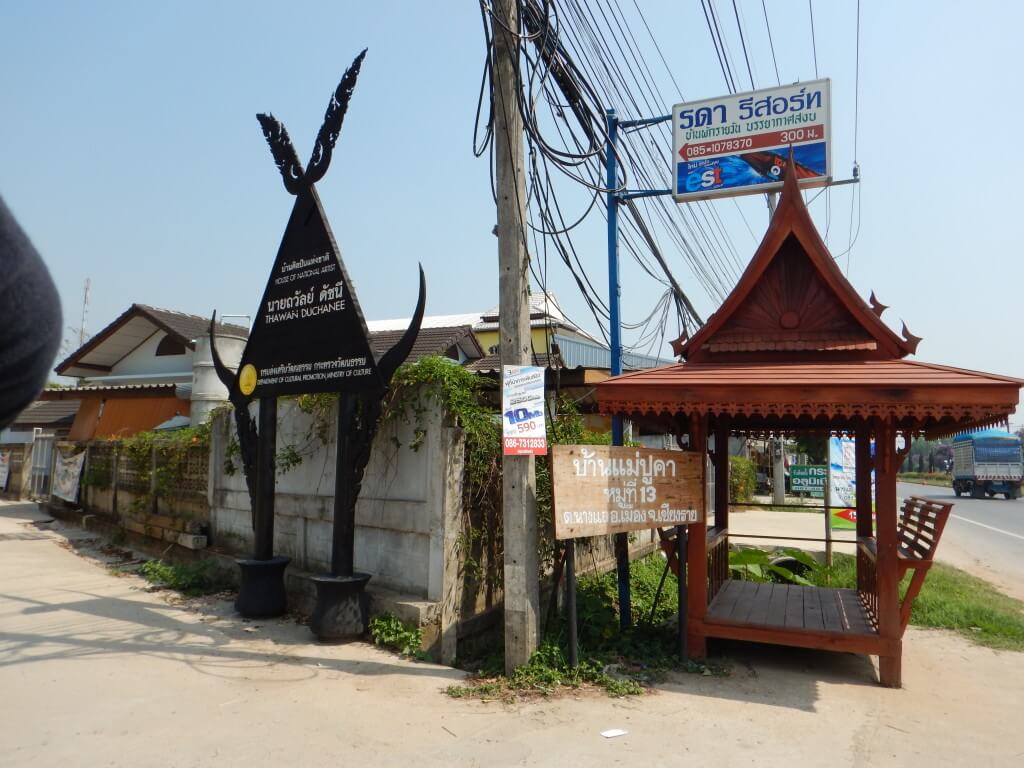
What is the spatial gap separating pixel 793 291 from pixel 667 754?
14.9ft

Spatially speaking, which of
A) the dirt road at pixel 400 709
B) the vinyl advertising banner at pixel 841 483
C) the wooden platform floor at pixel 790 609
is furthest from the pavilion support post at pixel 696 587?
the vinyl advertising banner at pixel 841 483

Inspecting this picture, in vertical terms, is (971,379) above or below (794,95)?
below

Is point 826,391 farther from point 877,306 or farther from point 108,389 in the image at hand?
point 108,389

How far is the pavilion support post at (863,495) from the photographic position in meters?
8.57

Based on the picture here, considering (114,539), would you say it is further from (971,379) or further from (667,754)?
(971,379)

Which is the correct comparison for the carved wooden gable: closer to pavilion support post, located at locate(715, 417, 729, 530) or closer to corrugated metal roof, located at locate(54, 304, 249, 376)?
pavilion support post, located at locate(715, 417, 729, 530)

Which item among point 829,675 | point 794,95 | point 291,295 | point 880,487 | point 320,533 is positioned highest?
point 794,95

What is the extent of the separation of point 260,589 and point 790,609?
5.34 meters

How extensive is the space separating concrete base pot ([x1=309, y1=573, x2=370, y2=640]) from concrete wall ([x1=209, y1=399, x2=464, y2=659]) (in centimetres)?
54

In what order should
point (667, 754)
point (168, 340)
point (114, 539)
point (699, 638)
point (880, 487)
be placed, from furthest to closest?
point (168, 340)
point (114, 539)
point (699, 638)
point (880, 487)
point (667, 754)

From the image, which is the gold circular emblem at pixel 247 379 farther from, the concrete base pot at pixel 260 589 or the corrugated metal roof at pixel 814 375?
the corrugated metal roof at pixel 814 375

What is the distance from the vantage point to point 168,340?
21.4 m

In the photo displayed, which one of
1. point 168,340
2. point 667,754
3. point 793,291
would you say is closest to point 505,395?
point 667,754

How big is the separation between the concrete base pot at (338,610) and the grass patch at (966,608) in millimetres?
6519
